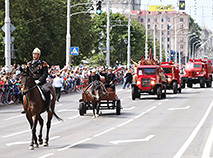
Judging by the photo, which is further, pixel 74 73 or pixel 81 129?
pixel 74 73

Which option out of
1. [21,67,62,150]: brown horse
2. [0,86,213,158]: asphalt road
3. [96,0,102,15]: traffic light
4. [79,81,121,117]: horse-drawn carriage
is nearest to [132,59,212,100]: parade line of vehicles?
[96,0,102,15]: traffic light

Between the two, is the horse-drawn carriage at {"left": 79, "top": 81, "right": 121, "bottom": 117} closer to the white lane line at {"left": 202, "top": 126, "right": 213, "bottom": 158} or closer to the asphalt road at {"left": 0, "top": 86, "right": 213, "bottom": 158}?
the asphalt road at {"left": 0, "top": 86, "right": 213, "bottom": 158}

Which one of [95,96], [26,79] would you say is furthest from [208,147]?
[95,96]

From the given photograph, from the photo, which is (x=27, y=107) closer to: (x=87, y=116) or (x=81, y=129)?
(x=81, y=129)

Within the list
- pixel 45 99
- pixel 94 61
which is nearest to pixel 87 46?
pixel 94 61

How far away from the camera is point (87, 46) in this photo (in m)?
86.8

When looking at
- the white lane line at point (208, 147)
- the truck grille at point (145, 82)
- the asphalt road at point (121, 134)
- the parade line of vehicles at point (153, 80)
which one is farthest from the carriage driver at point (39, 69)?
the truck grille at point (145, 82)

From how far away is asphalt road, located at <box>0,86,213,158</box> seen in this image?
14.9 meters

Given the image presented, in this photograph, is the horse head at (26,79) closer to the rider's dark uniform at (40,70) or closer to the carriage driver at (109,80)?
the rider's dark uniform at (40,70)

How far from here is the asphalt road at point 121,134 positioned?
14916 millimetres

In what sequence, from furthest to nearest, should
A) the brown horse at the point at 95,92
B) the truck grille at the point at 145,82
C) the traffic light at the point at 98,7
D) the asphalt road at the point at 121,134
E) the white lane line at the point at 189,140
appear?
the traffic light at the point at 98,7
the truck grille at the point at 145,82
the brown horse at the point at 95,92
the asphalt road at the point at 121,134
the white lane line at the point at 189,140

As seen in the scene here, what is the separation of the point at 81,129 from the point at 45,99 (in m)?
4.94

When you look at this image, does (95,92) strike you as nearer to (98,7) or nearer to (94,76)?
(94,76)

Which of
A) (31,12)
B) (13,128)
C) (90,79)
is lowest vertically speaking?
(13,128)
